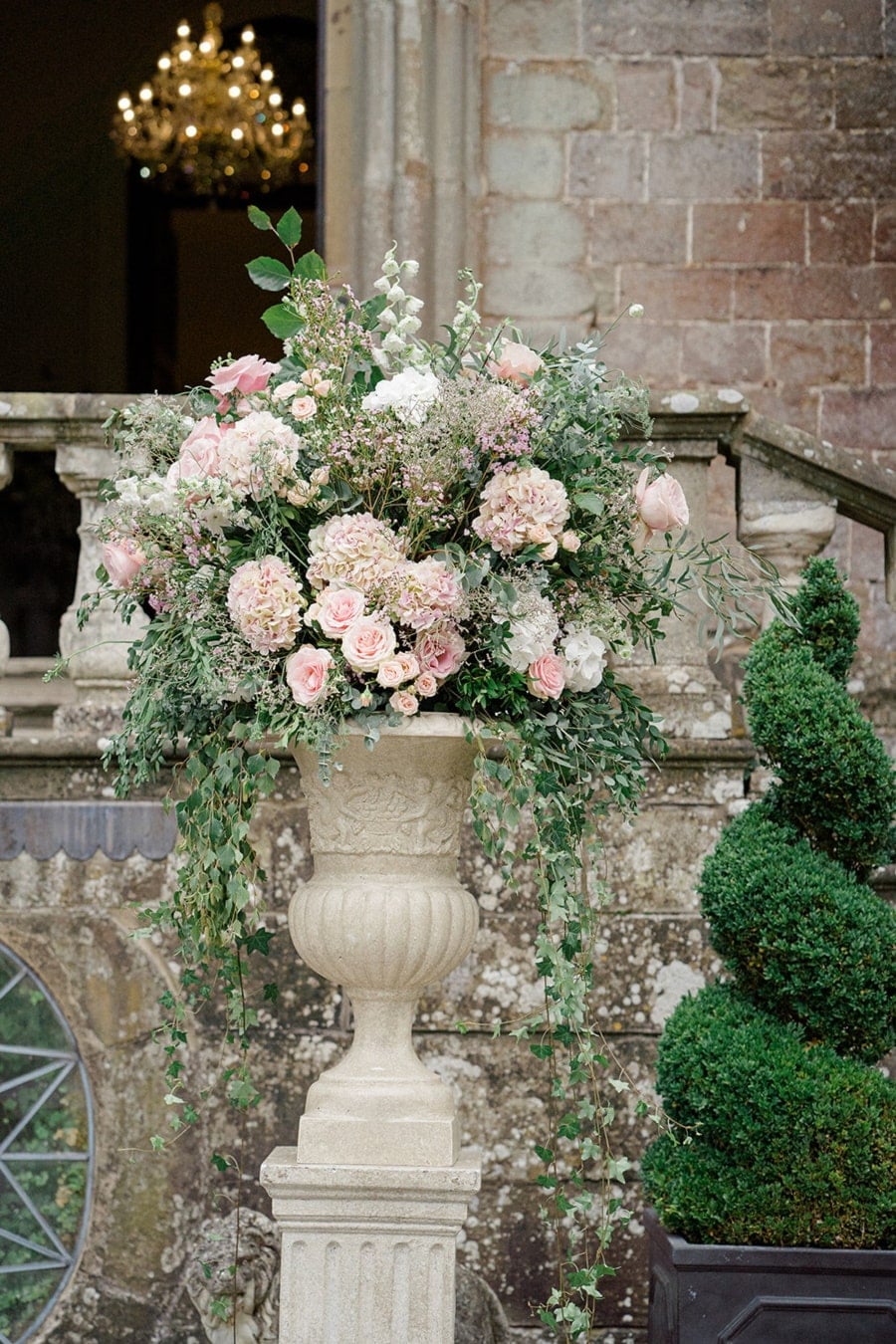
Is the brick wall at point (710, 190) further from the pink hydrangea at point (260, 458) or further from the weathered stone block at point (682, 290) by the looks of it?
the pink hydrangea at point (260, 458)

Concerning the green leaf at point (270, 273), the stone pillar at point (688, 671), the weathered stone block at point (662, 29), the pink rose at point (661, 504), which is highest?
the weathered stone block at point (662, 29)

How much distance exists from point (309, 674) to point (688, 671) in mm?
1567

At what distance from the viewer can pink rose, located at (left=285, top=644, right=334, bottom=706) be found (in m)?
2.51

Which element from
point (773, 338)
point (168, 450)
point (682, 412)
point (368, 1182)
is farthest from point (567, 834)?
point (773, 338)

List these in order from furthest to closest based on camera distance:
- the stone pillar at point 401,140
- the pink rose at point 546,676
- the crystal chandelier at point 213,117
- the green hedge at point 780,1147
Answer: the crystal chandelier at point 213,117
the stone pillar at point 401,140
the green hedge at point 780,1147
the pink rose at point 546,676

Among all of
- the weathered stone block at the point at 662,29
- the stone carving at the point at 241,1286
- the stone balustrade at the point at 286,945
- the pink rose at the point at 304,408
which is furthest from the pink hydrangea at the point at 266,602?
the weathered stone block at the point at 662,29

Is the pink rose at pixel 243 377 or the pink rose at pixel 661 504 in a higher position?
the pink rose at pixel 243 377

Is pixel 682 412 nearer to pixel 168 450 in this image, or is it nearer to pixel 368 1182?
pixel 168 450

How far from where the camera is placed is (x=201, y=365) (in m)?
11.0

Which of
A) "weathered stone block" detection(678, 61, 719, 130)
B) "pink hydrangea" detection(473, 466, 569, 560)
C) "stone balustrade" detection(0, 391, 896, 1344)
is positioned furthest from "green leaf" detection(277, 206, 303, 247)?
"weathered stone block" detection(678, 61, 719, 130)

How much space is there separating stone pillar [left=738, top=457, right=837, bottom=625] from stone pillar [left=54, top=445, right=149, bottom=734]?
1.46 m

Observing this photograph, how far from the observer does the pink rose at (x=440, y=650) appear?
8.47ft

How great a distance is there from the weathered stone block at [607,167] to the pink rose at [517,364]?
12.1ft

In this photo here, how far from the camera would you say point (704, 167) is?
6.21 meters
